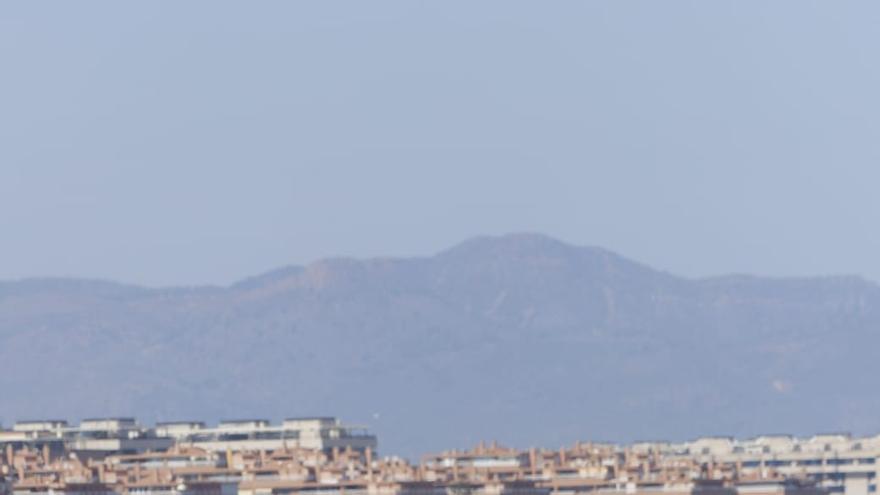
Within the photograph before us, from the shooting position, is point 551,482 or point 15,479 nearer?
point 15,479

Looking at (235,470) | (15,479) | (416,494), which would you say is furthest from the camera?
(235,470)

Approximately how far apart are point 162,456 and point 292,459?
19.3 feet

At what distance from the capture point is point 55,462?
18812 centimetres

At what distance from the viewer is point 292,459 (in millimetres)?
196000

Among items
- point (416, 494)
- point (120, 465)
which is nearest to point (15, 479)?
point (416, 494)

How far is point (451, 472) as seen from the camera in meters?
195

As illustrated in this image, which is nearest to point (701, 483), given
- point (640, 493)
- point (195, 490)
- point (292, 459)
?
point (640, 493)

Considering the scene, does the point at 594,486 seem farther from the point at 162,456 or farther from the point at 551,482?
the point at 162,456

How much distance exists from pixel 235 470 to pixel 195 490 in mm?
20384

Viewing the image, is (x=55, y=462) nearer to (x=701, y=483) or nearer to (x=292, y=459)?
(x=292, y=459)

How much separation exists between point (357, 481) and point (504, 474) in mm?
22111

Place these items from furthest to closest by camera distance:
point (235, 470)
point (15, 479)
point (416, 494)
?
point (235, 470), point (416, 494), point (15, 479)

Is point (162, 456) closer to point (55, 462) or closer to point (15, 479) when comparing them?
point (55, 462)

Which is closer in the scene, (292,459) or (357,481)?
(357,481)
